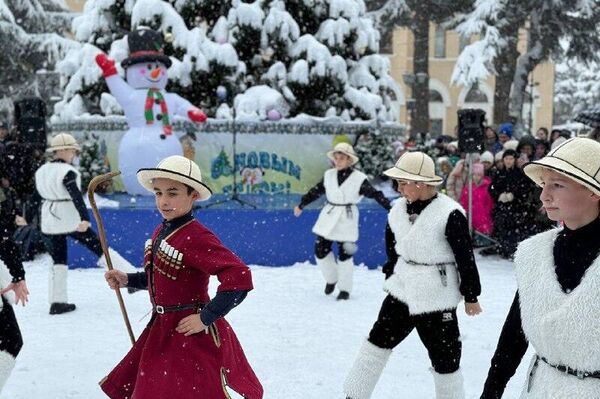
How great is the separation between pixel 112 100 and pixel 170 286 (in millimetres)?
11671

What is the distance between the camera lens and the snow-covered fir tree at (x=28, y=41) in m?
21.7

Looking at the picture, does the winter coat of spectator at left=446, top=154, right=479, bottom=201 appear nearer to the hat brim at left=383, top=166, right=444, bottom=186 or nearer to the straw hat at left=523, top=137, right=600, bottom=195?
the hat brim at left=383, top=166, right=444, bottom=186

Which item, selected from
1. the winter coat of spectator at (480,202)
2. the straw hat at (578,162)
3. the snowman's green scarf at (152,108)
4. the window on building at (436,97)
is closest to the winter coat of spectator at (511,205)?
the winter coat of spectator at (480,202)

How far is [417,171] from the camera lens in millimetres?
4586

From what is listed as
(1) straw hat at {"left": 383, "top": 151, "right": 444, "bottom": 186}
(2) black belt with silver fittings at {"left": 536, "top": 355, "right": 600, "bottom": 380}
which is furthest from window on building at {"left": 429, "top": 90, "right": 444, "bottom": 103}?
(2) black belt with silver fittings at {"left": 536, "top": 355, "right": 600, "bottom": 380}

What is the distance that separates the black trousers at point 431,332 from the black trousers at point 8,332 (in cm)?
208

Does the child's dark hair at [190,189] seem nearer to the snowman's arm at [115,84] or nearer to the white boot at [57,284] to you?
the white boot at [57,284]

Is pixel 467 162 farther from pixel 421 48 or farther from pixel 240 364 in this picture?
pixel 421 48

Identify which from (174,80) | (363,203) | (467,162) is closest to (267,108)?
(174,80)

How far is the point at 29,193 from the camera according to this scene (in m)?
10.7

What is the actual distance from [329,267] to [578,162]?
19.1 feet

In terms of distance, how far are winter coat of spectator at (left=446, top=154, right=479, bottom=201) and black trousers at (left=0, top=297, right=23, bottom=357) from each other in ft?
27.9

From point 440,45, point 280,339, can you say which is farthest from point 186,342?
point 440,45

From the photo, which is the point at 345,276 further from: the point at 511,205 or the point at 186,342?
the point at 186,342
